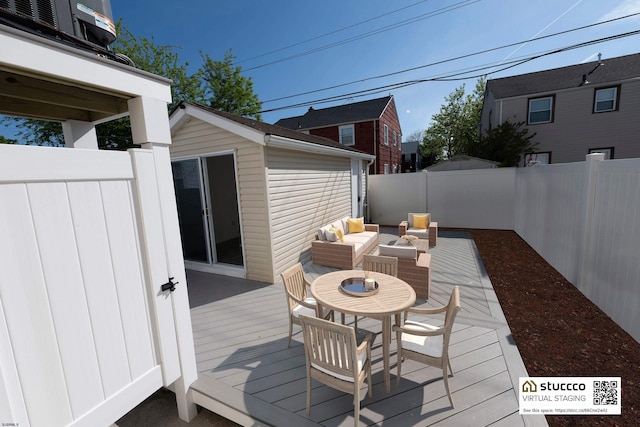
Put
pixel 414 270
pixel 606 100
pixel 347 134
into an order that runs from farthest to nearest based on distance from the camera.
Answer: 1. pixel 347 134
2. pixel 606 100
3. pixel 414 270

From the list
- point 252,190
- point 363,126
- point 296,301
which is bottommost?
point 296,301

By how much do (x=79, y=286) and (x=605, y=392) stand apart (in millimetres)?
4337

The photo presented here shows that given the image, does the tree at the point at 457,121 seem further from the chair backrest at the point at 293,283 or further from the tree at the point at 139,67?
the chair backrest at the point at 293,283

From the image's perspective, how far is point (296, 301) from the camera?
2955mm

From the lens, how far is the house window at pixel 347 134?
50.7ft

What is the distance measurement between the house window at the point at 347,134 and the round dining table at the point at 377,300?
13543mm

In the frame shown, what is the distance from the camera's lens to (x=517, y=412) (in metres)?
2.09

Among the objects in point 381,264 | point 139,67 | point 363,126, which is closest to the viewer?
point 381,264

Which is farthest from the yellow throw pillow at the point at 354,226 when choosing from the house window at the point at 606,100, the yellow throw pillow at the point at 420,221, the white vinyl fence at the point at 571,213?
the house window at the point at 606,100

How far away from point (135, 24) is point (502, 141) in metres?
18.8

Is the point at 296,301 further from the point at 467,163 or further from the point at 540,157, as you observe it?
the point at 540,157

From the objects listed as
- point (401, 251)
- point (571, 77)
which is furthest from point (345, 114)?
point (401, 251)

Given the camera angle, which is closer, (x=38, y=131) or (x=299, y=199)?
(x=299, y=199)

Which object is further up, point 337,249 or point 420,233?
point 337,249
